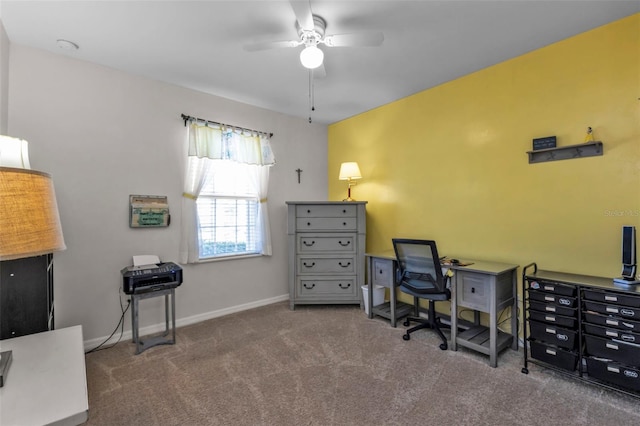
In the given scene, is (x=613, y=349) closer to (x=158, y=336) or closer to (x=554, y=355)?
(x=554, y=355)

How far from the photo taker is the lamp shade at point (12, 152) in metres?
1.58

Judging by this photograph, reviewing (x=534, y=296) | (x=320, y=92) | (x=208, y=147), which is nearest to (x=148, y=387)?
(x=208, y=147)

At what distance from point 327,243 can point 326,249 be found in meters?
0.08

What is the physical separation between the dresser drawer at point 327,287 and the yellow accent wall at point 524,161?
731mm

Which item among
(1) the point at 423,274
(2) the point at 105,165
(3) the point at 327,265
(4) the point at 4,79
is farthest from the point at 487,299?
(4) the point at 4,79

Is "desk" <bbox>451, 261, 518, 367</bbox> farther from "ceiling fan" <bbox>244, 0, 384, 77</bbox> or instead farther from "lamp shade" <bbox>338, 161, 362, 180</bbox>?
"ceiling fan" <bbox>244, 0, 384, 77</bbox>

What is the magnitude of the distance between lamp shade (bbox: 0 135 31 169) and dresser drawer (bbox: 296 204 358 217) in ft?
8.55

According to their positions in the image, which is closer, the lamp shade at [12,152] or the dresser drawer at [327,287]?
the lamp shade at [12,152]

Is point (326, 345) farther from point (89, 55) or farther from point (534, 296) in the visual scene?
point (89, 55)

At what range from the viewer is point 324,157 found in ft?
15.3

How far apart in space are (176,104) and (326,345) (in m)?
3.06

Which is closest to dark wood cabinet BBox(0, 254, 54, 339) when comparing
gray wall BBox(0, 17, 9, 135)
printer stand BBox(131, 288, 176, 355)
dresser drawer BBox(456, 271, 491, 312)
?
printer stand BBox(131, 288, 176, 355)

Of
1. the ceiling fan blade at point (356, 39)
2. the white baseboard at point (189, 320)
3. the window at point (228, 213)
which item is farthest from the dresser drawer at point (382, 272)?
the ceiling fan blade at point (356, 39)

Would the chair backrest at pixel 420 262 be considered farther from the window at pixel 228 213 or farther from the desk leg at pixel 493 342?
the window at pixel 228 213
